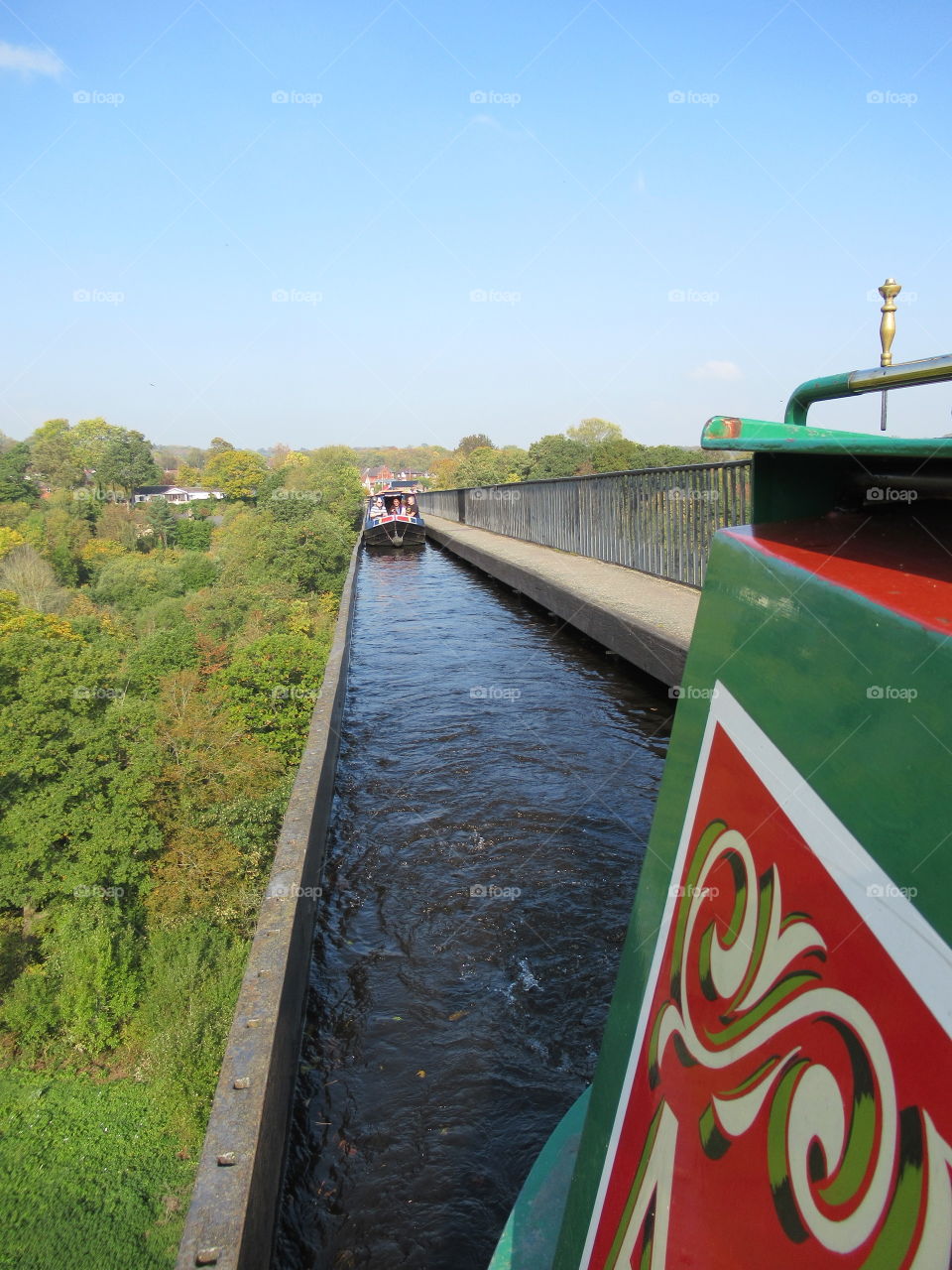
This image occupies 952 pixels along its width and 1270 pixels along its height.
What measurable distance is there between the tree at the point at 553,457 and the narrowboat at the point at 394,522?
1513 inches

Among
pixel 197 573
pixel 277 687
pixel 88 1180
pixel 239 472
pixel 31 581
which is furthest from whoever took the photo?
pixel 239 472

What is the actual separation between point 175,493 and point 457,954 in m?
157

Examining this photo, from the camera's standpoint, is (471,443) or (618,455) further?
(471,443)

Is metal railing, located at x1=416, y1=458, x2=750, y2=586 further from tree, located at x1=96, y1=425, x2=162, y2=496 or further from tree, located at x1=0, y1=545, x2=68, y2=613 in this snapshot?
tree, located at x1=96, y1=425, x2=162, y2=496

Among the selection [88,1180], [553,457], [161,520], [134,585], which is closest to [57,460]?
[161,520]

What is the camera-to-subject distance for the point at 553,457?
2928 inches

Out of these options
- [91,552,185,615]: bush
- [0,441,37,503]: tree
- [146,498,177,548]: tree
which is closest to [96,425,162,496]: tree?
[0,441,37,503]: tree

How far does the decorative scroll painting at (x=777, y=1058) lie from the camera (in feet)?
2.15

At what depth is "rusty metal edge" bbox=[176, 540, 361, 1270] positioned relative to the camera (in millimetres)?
2500

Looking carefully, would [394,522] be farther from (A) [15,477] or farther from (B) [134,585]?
(A) [15,477]

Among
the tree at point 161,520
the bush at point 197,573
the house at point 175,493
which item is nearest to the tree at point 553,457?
the bush at point 197,573

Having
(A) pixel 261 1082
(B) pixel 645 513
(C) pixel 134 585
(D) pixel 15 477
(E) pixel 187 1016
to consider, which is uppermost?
(D) pixel 15 477

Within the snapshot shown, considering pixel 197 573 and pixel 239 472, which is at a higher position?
pixel 239 472

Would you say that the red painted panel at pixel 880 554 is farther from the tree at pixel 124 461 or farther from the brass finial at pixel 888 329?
the tree at pixel 124 461
